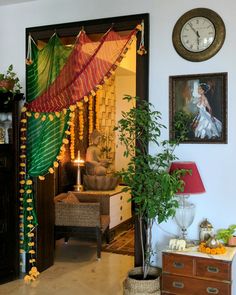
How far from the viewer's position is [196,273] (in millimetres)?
2934

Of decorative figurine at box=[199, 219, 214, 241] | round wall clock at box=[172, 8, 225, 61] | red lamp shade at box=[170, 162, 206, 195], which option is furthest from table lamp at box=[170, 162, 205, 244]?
round wall clock at box=[172, 8, 225, 61]

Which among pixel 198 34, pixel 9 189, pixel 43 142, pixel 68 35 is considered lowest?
pixel 9 189

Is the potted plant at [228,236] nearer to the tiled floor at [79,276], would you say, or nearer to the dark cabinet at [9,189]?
the tiled floor at [79,276]

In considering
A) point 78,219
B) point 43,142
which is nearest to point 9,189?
point 43,142

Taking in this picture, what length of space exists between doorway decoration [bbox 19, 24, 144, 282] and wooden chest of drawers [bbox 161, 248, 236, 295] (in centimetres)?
146

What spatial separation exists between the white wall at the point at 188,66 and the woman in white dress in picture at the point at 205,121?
0.31 feet

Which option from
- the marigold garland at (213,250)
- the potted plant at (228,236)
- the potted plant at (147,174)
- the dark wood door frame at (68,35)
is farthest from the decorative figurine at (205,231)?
the dark wood door frame at (68,35)

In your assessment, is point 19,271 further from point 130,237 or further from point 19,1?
point 19,1

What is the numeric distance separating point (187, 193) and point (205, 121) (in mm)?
662

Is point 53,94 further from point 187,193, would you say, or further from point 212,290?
point 212,290

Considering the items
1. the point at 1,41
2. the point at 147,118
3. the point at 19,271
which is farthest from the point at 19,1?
the point at 19,271

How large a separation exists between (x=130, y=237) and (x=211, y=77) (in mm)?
3032

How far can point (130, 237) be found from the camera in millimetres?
5625

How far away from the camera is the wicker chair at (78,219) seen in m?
4.66
